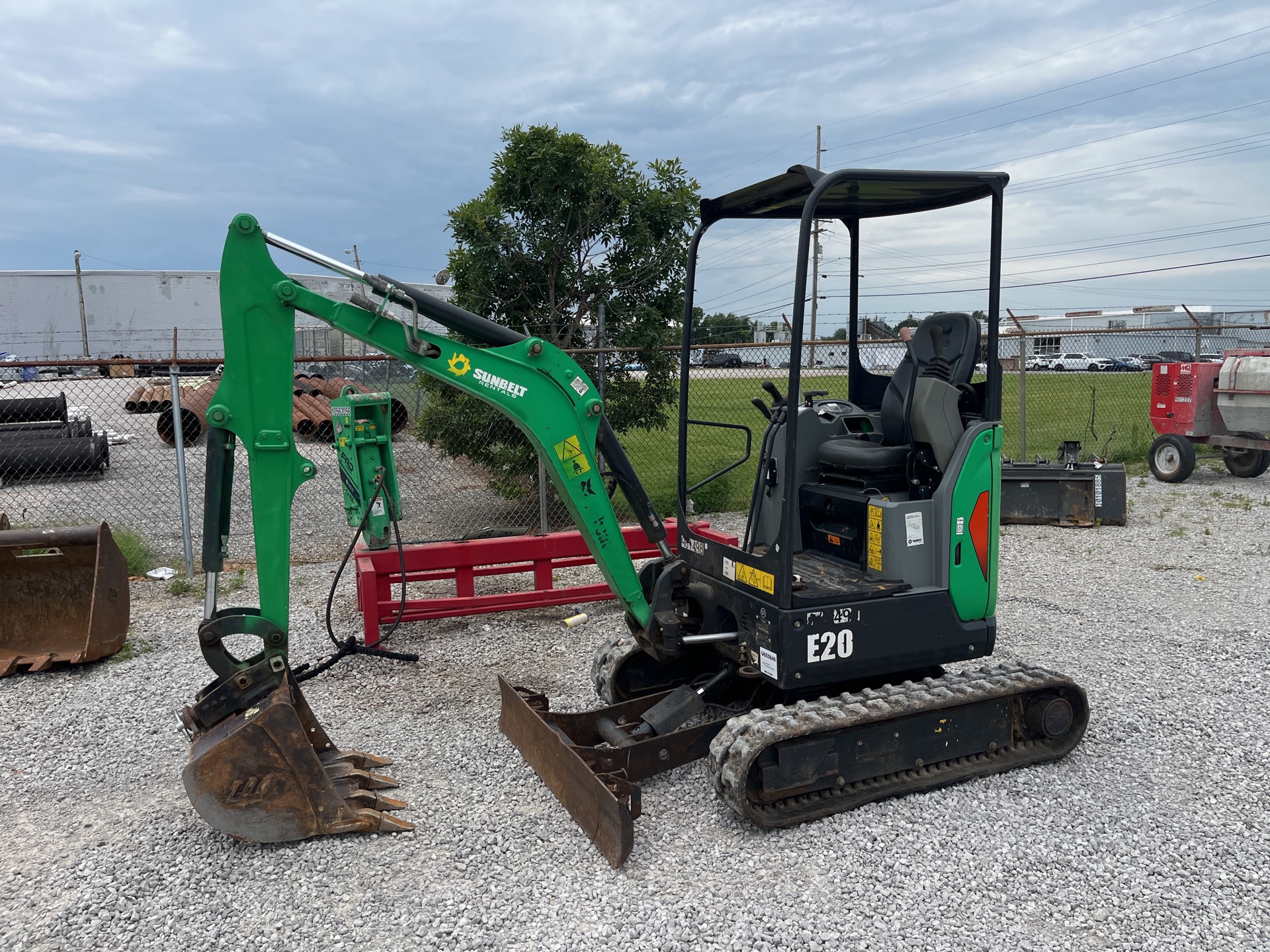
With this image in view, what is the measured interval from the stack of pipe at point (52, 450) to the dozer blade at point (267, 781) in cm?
1158

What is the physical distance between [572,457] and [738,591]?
101 centimetres

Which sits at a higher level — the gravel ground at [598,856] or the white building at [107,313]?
the white building at [107,313]

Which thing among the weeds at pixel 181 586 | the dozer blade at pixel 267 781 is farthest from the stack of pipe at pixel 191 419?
the dozer blade at pixel 267 781

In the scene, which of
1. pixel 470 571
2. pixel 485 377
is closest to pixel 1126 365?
pixel 470 571

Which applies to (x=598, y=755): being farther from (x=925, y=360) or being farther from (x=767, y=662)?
(x=925, y=360)

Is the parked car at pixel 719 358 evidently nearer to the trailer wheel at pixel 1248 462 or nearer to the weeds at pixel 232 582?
the trailer wheel at pixel 1248 462

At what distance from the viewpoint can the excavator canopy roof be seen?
4.03 meters

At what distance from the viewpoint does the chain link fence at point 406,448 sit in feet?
31.2

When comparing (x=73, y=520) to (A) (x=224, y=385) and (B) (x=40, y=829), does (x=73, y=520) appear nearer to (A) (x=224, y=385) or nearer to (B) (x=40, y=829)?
(B) (x=40, y=829)

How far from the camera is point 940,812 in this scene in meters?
4.04

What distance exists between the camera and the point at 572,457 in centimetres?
427

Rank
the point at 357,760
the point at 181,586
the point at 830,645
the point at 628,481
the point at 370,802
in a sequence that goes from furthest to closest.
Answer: the point at 181,586 < the point at 628,481 < the point at 357,760 < the point at 830,645 < the point at 370,802

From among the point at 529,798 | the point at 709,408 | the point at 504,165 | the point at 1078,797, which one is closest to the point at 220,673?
the point at 529,798

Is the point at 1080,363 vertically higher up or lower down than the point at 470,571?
higher up
